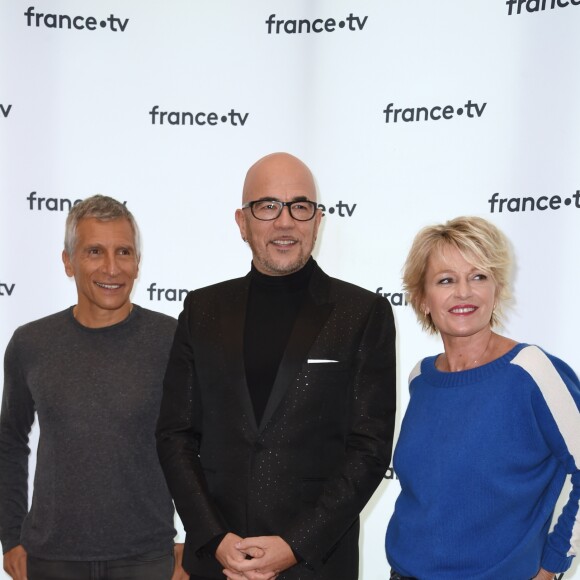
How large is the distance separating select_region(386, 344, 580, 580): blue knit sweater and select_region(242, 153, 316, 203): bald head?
82 centimetres

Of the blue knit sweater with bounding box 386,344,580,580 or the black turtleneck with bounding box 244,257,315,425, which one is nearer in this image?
the blue knit sweater with bounding box 386,344,580,580

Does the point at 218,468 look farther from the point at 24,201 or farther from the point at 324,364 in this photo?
the point at 24,201

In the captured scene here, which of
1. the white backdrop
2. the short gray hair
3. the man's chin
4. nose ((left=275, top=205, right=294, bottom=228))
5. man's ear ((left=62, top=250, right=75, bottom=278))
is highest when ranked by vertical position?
the white backdrop

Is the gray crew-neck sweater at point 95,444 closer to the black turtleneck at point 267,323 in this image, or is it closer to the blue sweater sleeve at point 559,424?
the black turtleneck at point 267,323

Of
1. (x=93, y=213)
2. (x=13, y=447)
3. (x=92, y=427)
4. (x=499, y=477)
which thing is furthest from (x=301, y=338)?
(x=13, y=447)

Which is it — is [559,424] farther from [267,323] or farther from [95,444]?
[95,444]

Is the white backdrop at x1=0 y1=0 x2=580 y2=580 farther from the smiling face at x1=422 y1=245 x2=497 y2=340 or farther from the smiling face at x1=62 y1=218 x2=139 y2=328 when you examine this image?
the smiling face at x1=422 y1=245 x2=497 y2=340

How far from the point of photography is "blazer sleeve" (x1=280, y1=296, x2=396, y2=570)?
6.93 feet

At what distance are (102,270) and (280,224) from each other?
762 millimetres

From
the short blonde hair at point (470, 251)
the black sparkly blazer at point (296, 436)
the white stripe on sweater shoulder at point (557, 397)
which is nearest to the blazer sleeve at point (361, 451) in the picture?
the black sparkly blazer at point (296, 436)

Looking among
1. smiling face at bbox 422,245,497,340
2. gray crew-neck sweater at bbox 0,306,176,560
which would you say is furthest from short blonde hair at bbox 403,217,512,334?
gray crew-neck sweater at bbox 0,306,176,560

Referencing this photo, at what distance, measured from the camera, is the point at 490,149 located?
355cm

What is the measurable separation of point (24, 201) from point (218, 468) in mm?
2316

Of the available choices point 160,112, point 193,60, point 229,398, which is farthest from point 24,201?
point 229,398
